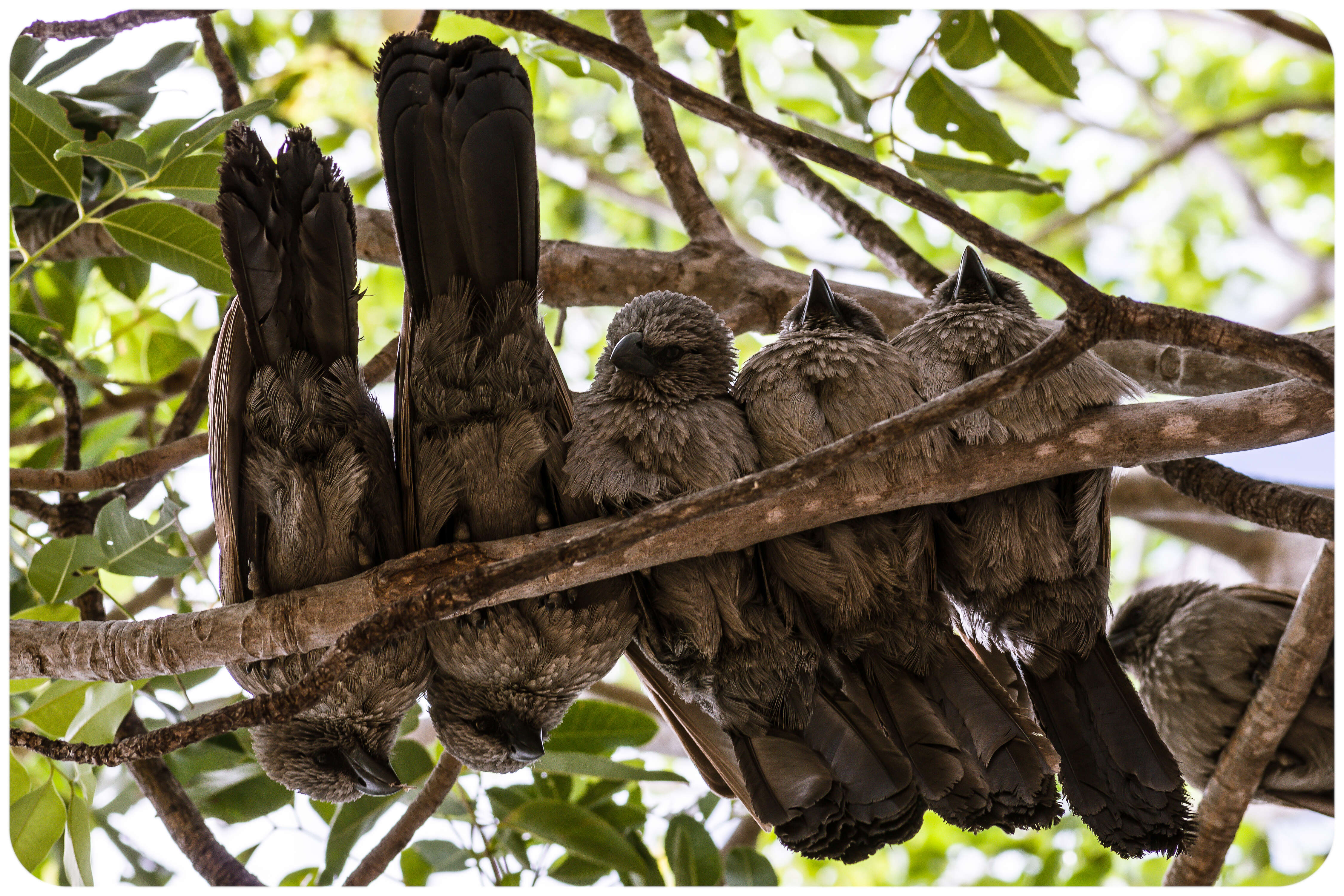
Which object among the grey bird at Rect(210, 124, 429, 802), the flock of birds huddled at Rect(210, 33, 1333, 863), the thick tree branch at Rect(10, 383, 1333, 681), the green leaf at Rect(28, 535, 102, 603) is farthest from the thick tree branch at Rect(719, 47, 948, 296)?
the green leaf at Rect(28, 535, 102, 603)

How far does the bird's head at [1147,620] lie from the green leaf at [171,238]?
7.97ft

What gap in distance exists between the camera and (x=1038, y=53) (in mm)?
2291

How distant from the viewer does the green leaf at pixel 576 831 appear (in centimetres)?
215

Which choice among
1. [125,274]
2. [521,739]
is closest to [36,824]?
[521,739]

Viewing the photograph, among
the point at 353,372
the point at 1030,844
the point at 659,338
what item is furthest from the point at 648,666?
the point at 1030,844

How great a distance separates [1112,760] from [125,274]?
9.06 feet

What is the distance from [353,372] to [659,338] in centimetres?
57

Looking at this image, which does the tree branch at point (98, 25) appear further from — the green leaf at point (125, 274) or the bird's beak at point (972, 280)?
the bird's beak at point (972, 280)

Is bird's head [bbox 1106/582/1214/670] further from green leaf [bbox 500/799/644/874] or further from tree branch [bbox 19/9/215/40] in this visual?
tree branch [bbox 19/9/215/40]

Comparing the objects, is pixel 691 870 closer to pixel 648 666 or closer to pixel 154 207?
pixel 648 666

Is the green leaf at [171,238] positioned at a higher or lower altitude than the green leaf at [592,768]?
higher

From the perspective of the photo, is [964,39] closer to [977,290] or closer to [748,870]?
[977,290]

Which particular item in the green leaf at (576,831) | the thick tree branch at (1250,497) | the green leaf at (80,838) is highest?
the thick tree branch at (1250,497)

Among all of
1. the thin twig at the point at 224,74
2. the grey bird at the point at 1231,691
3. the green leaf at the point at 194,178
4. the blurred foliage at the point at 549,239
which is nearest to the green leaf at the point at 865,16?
the blurred foliage at the point at 549,239
